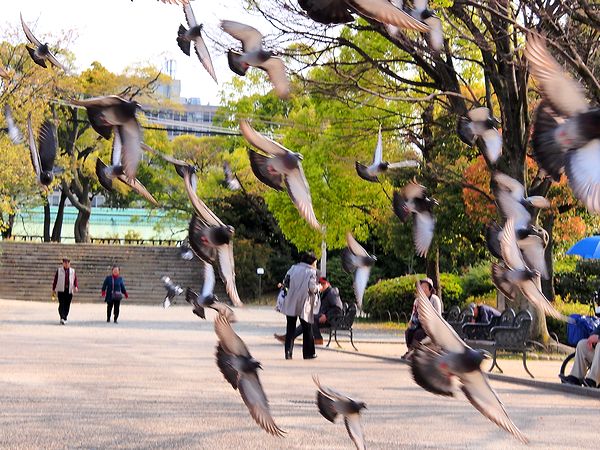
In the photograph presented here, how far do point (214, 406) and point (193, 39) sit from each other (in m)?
7.29

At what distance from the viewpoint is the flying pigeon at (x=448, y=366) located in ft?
11.8

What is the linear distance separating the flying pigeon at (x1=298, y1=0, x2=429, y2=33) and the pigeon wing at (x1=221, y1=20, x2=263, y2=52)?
75 centimetres

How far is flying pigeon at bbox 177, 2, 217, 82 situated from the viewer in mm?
3893

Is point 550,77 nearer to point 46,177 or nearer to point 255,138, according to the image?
point 255,138

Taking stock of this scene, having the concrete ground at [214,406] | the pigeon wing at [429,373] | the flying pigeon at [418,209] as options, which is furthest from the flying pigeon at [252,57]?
the concrete ground at [214,406]

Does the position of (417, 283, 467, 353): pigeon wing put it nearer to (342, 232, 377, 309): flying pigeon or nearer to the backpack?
(342, 232, 377, 309): flying pigeon

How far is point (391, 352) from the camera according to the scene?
67.8 ft

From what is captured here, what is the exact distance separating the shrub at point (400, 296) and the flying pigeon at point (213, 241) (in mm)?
30523

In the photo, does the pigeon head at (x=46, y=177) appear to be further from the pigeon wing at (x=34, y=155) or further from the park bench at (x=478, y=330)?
the park bench at (x=478, y=330)

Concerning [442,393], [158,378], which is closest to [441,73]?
[158,378]

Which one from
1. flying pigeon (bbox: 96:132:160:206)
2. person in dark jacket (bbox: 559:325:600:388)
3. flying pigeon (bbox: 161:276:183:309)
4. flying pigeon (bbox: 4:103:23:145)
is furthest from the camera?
person in dark jacket (bbox: 559:325:600:388)

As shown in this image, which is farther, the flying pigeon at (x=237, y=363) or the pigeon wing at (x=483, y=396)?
the flying pigeon at (x=237, y=363)

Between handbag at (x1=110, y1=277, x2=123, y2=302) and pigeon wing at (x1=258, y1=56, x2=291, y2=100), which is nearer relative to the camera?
pigeon wing at (x1=258, y1=56, x2=291, y2=100)

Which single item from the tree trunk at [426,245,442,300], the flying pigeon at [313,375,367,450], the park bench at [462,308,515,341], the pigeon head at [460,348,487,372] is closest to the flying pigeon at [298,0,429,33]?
the pigeon head at [460,348,487,372]
